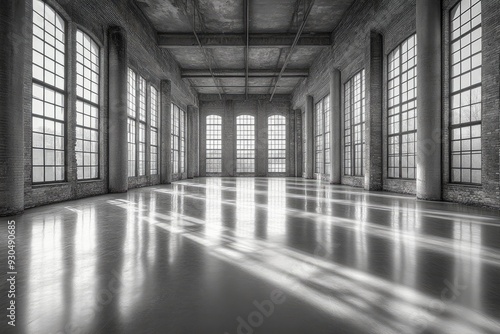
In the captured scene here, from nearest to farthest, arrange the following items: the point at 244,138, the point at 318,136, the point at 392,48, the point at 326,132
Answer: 1. the point at 392,48
2. the point at 326,132
3. the point at 318,136
4. the point at 244,138

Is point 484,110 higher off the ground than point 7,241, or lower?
higher

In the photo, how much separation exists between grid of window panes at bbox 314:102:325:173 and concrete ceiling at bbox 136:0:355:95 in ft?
11.5

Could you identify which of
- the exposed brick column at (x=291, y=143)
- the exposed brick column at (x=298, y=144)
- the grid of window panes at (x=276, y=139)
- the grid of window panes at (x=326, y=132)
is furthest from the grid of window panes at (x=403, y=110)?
the grid of window panes at (x=276, y=139)

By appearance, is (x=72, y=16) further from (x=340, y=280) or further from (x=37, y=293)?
(x=340, y=280)

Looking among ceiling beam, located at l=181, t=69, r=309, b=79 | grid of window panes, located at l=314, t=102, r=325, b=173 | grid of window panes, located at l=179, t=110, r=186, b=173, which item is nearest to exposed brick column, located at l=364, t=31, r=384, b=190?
grid of window panes, located at l=314, t=102, r=325, b=173

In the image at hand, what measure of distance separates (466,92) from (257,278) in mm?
9802

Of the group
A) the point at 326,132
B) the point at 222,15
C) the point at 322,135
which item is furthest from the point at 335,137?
the point at 222,15

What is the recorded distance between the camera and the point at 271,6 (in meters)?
14.1

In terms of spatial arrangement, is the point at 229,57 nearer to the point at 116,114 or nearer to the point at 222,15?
the point at 222,15

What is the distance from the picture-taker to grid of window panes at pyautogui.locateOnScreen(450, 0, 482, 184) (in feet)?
28.2

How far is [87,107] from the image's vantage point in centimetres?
1126

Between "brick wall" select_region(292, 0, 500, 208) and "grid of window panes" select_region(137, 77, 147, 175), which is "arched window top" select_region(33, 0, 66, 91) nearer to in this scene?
"grid of window panes" select_region(137, 77, 147, 175)

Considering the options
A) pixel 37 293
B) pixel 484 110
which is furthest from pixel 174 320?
pixel 484 110

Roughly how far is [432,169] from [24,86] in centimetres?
1292
